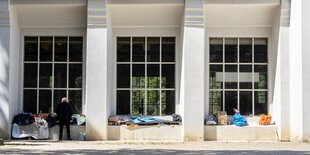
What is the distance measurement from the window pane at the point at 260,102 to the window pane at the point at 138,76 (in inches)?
157

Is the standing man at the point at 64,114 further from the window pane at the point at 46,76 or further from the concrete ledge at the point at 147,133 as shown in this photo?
the concrete ledge at the point at 147,133

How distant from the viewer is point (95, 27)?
46.4 ft

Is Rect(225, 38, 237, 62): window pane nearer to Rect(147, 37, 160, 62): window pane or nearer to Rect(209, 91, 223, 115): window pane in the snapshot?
Rect(209, 91, 223, 115): window pane

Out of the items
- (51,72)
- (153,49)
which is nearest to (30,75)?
(51,72)

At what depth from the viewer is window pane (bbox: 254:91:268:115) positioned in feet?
48.6

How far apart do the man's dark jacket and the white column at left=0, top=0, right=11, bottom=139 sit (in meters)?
1.66

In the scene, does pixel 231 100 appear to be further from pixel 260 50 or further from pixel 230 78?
pixel 260 50

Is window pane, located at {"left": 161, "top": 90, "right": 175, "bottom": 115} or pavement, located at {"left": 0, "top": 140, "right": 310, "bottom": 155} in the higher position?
window pane, located at {"left": 161, "top": 90, "right": 175, "bottom": 115}

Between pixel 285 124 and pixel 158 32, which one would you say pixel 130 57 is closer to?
pixel 158 32

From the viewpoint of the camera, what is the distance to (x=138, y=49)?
1507 cm

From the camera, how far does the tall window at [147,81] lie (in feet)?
49.2

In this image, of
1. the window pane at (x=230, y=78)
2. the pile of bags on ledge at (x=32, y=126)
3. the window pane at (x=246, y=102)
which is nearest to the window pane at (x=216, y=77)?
the window pane at (x=230, y=78)

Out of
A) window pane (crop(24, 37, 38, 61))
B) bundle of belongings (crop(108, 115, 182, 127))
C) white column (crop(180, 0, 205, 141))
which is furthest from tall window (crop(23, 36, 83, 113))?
white column (crop(180, 0, 205, 141))

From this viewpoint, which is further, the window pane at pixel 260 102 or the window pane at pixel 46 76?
the window pane at pixel 46 76
